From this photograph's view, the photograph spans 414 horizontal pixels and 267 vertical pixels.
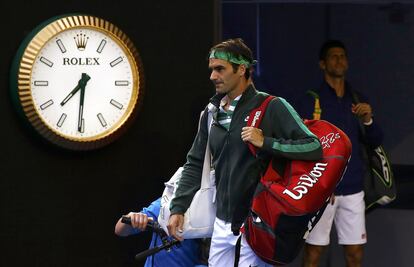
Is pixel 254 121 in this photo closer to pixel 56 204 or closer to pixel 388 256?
pixel 56 204

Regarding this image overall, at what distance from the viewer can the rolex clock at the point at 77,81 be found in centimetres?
685

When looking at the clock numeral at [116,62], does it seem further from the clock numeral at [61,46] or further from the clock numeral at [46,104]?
the clock numeral at [46,104]

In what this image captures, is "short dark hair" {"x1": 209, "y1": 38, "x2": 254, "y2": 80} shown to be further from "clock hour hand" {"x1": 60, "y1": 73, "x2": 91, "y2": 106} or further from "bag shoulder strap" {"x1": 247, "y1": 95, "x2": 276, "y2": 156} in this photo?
"clock hour hand" {"x1": 60, "y1": 73, "x2": 91, "y2": 106}

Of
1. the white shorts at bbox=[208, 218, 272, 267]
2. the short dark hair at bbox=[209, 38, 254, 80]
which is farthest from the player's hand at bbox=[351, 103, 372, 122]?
the white shorts at bbox=[208, 218, 272, 267]

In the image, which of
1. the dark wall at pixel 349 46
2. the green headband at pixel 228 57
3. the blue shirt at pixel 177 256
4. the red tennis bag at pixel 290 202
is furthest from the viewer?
the dark wall at pixel 349 46

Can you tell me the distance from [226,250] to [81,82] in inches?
73.8

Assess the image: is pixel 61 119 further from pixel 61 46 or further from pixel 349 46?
pixel 349 46

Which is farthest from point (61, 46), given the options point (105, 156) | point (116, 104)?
point (105, 156)

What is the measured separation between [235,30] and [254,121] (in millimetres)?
3928

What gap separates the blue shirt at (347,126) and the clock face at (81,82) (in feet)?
5.20

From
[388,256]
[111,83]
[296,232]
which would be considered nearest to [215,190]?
[296,232]

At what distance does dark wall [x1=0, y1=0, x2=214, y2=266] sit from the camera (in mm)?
6965

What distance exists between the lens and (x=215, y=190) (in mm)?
5762

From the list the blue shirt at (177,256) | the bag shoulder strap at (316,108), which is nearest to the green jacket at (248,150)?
the blue shirt at (177,256)
